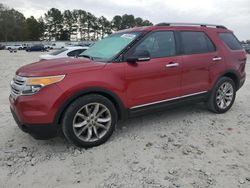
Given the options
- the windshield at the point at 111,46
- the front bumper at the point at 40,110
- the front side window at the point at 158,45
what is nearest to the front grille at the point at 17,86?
the front bumper at the point at 40,110

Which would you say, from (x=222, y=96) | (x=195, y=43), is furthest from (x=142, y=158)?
(x=222, y=96)

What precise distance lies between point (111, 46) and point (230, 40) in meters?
2.74

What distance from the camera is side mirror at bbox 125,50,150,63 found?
4.62m

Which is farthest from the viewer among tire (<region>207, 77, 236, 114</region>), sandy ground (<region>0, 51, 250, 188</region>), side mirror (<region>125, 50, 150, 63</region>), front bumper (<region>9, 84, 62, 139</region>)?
tire (<region>207, 77, 236, 114</region>)

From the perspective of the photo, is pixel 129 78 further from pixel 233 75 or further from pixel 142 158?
pixel 233 75

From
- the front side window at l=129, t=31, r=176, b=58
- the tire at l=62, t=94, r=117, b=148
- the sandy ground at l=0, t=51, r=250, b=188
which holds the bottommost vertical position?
the sandy ground at l=0, t=51, r=250, b=188

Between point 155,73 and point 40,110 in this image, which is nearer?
point 40,110

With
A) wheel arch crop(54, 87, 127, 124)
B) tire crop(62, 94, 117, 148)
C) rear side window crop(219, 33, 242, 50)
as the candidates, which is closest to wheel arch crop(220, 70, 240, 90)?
rear side window crop(219, 33, 242, 50)

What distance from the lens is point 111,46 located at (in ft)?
17.0

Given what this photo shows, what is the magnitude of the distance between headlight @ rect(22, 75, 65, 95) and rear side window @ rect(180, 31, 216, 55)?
247 cm

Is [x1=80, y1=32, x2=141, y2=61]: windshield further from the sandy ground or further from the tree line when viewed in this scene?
the tree line

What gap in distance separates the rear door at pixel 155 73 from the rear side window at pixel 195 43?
0.27 m

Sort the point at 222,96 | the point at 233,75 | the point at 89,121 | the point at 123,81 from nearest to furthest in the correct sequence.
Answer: the point at 89,121 < the point at 123,81 < the point at 222,96 < the point at 233,75

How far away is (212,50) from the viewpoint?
19.2ft
